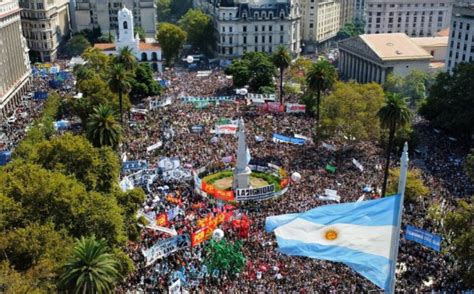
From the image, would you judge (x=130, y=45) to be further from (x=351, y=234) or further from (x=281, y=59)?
(x=351, y=234)

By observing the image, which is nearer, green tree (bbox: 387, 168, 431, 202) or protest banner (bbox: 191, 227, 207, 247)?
protest banner (bbox: 191, 227, 207, 247)

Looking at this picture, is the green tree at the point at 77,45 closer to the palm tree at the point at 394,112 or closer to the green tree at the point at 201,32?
the green tree at the point at 201,32

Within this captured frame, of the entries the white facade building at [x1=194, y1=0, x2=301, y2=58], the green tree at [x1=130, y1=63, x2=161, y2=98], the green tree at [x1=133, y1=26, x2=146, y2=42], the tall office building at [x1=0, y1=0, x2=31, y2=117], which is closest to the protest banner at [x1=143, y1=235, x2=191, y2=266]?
the tall office building at [x1=0, y1=0, x2=31, y2=117]

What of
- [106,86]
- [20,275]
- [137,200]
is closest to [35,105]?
[106,86]

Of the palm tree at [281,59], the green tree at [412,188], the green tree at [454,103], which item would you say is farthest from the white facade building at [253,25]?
the green tree at [412,188]

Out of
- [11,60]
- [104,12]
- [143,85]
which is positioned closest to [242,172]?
[143,85]

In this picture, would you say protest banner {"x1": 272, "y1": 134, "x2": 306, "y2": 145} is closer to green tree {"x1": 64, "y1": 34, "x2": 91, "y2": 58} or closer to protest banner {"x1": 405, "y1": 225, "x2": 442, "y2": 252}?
protest banner {"x1": 405, "y1": 225, "x2": 442, "y2": 252}
